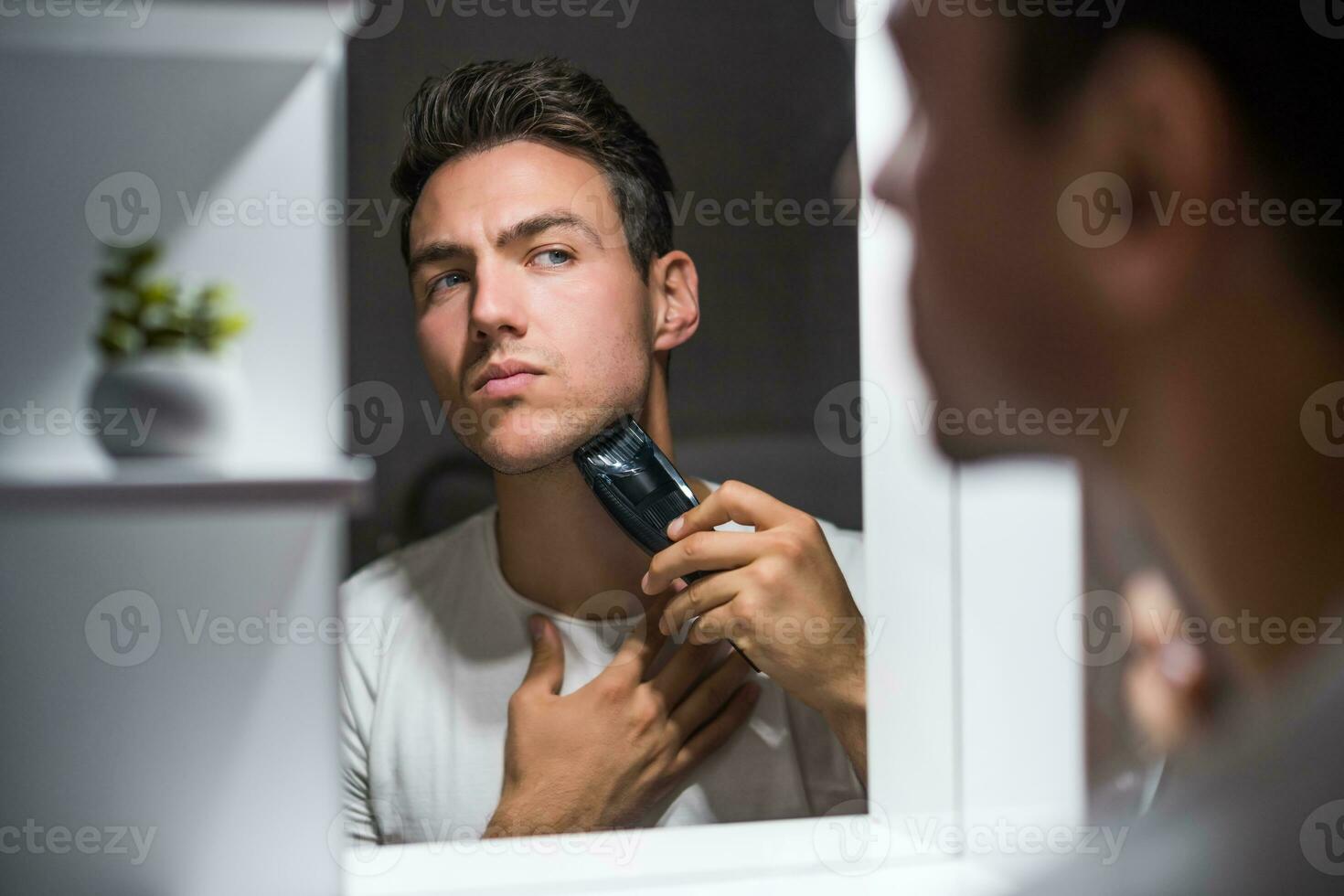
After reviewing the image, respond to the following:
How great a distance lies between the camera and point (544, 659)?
702mm

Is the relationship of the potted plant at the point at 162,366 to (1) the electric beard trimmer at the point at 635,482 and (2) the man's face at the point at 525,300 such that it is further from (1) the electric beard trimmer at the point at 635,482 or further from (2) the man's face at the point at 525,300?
(1) the electric beard trimmer at the point at 635,482

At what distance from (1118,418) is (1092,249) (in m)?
0.14

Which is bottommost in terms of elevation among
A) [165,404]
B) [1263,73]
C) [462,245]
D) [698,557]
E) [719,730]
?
[719,730]

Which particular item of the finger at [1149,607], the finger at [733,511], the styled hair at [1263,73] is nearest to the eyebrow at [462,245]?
the finger at [733,511]

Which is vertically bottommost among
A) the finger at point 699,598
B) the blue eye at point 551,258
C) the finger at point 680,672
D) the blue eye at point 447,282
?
the finger at point 680,672

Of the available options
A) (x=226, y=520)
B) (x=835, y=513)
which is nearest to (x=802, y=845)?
(x=835, y=513)

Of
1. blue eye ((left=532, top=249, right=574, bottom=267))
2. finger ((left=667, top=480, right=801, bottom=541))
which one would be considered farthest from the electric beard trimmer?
blue eye ((left=532, top=249, right=574, bottom=267))

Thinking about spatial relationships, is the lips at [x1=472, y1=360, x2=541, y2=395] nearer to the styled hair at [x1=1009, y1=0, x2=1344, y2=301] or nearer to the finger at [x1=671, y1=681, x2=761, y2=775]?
the finger at [x1=671, y1=681, x2=761, y2=775]

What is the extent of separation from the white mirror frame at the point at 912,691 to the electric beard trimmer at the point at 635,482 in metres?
0.15

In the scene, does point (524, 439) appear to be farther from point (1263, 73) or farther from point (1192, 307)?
point (1263, 73)

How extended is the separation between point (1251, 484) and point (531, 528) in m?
0.62

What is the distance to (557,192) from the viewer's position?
69 cm

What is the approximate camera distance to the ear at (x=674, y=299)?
716 millimetres

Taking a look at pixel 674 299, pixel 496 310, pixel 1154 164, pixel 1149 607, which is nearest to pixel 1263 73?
pixel 1154 164
